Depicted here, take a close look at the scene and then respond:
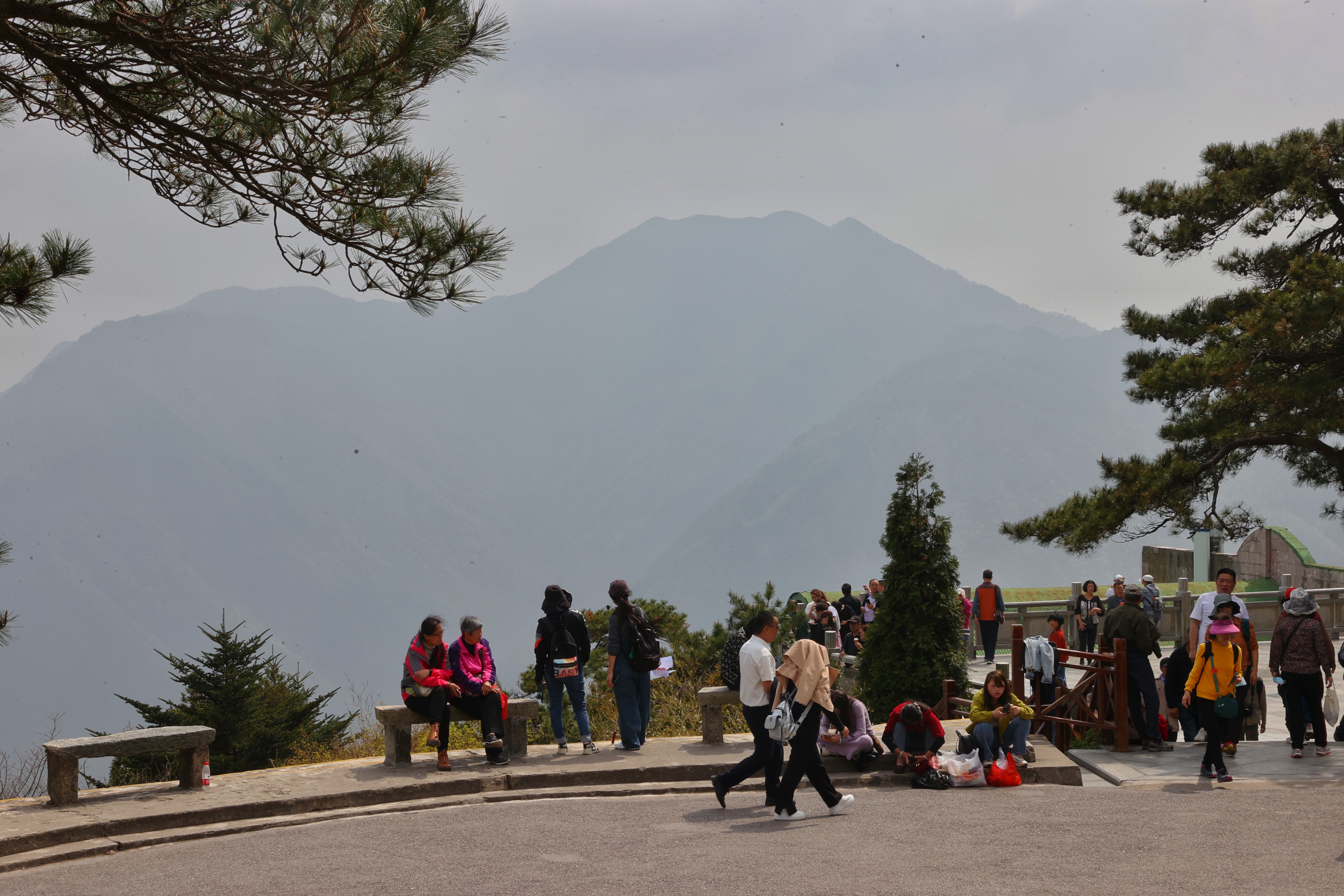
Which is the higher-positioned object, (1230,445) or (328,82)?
(328,82)

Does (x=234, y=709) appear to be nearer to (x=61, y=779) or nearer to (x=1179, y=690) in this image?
(x=61, y=779)

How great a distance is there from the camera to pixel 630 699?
31.0 ft

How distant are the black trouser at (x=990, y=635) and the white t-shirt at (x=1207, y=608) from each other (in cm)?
900

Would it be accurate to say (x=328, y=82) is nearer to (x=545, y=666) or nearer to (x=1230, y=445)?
(x=545, y=666)

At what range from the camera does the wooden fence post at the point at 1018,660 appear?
1047 cm

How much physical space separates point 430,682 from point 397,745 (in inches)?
27.8

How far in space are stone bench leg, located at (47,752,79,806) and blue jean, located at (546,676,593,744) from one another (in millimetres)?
3572

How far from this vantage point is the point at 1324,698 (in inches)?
478

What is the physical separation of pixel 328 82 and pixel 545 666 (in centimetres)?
489

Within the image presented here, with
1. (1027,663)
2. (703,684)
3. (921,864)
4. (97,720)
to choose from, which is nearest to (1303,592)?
(1027,663)

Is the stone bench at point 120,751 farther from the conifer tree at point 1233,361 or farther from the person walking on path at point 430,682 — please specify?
the conifer tree at point 1233,361

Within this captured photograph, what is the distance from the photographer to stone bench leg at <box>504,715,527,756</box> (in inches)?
368

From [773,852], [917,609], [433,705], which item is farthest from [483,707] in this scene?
[917,609]

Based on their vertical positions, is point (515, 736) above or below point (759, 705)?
below
